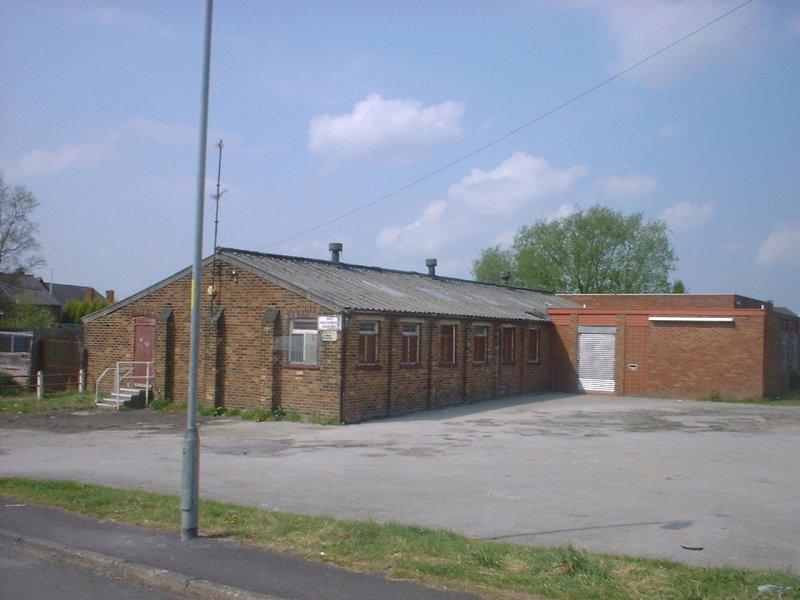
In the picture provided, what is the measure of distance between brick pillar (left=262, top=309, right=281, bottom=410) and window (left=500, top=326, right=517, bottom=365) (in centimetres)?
1079

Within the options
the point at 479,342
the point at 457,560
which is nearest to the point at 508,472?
the point at 457,560

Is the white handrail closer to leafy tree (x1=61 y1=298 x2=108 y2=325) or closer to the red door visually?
the red door

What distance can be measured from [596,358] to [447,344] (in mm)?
9673

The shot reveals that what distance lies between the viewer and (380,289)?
27125mm

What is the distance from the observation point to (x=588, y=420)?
23609mm

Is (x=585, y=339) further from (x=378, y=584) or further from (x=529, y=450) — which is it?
(x=378, y=584)

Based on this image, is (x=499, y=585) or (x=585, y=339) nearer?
(x=499, y=585)

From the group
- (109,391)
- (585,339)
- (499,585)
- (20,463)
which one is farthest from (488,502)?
(585,339)

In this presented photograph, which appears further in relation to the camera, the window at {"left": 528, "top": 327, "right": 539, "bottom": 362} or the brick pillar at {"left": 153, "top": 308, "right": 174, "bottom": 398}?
the window at {"left": 528, "top": 327, "right": 539, "bottom": 362}

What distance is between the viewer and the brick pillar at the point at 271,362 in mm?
22562

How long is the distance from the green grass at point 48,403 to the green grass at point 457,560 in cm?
1490

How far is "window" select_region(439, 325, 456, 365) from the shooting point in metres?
26.5

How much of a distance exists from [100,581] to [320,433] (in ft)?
39.2

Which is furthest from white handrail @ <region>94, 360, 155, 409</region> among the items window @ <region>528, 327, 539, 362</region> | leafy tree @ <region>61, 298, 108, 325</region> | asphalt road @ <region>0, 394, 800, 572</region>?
leafy tree @ <region>61, 298, 108, 325</region>
